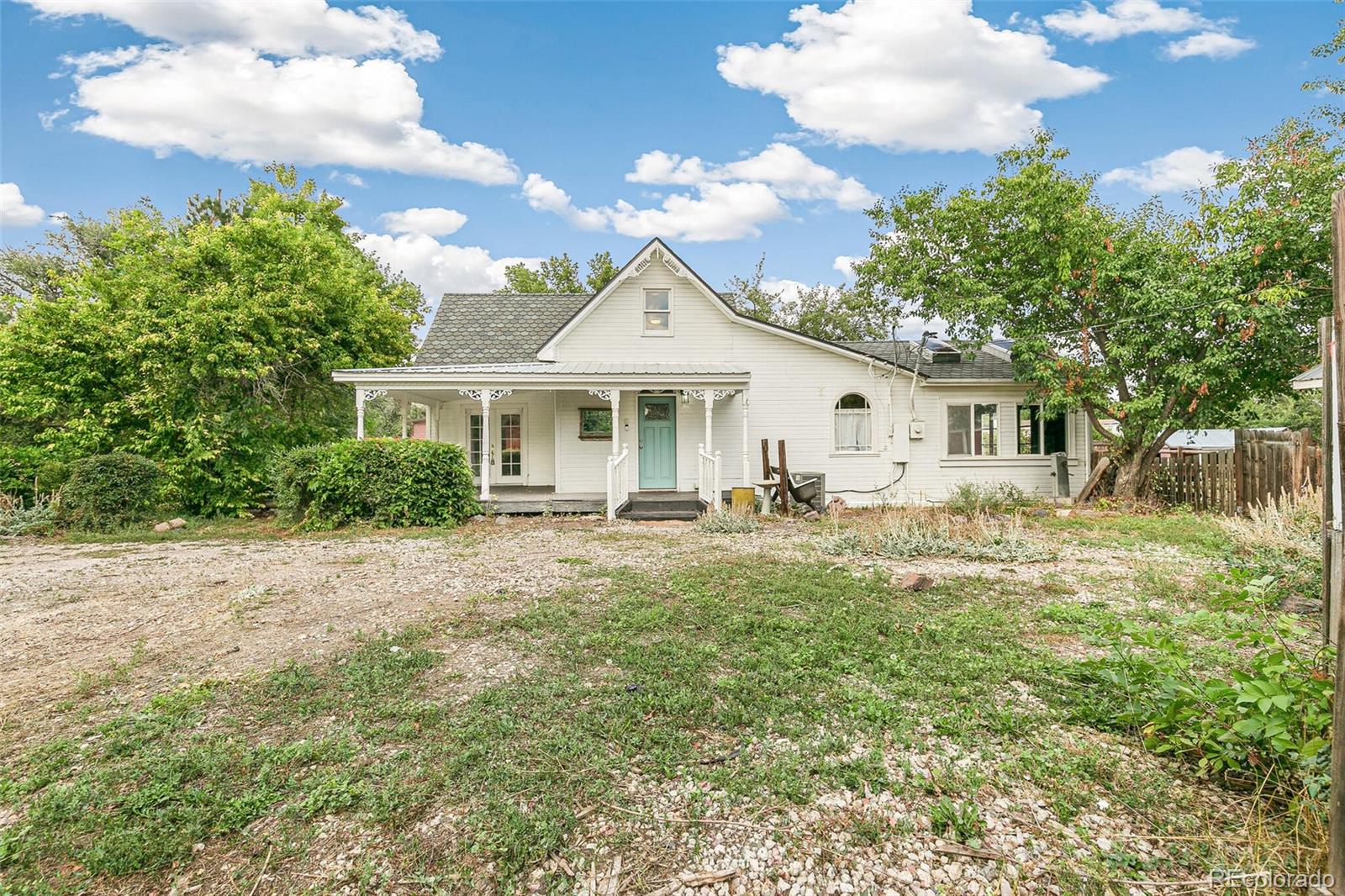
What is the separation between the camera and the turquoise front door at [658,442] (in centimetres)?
1373

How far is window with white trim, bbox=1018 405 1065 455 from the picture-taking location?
1405 cm

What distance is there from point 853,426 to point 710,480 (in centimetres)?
417

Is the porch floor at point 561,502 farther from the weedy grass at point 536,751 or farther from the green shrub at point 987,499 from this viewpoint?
the weedy grass at point 536,751

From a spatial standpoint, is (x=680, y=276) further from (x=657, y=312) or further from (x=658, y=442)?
(x=658, y=442)

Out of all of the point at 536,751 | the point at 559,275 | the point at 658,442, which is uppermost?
the point at 559,275

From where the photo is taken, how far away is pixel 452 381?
1161 centimetres

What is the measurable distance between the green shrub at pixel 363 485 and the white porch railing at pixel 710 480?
16.8ft

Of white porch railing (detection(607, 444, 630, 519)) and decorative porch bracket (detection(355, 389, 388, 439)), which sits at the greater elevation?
decorative porch bracket (detection(355, 389, 388, 439))

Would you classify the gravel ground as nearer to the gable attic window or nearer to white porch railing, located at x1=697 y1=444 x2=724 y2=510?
white porch railing, located at x1=697 y1=444 x2=724 y2=510

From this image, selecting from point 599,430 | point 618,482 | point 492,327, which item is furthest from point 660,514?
point 492,327

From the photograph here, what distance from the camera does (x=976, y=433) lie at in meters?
14.2

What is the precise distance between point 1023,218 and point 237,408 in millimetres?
17207

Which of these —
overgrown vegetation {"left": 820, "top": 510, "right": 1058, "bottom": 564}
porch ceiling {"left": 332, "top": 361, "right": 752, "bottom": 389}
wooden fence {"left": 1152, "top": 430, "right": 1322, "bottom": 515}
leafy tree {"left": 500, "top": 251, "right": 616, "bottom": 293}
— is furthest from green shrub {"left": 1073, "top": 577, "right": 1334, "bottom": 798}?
leafy tree {"left": 500, "top": 251, "right": 616, "bottom": 293}

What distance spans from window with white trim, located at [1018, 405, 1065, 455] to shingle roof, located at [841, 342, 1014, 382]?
3.59ft
